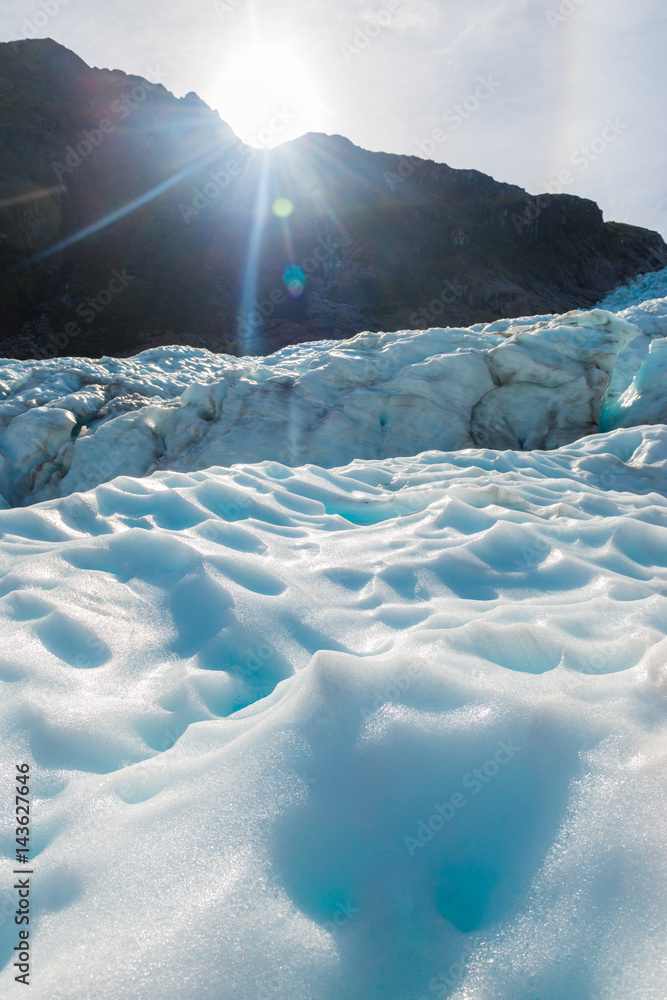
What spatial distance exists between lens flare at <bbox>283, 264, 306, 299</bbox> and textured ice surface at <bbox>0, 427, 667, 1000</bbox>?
3360 centimetres

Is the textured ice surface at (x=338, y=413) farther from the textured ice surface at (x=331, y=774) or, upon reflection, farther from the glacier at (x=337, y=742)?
the textured ice surface at (x=331, y=774)

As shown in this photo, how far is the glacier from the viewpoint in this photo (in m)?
0.95

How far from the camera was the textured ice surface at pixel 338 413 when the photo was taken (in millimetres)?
6816

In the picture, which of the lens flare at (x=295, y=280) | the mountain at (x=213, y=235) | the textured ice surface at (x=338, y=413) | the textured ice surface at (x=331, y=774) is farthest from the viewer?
the lens flare at (x=295, y=280)

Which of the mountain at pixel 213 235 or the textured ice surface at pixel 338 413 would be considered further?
the mountain at pixel 213 235

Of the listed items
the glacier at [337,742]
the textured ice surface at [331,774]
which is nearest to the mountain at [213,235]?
the glacier at [337,742]

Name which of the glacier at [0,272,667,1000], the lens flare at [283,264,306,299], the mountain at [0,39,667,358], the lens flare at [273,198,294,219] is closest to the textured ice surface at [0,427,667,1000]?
the glacier at [0,272,667,1000]

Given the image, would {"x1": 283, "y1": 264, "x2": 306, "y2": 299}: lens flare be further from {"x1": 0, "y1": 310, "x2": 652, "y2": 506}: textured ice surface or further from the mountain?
{"x1": 0, "y1": 310, "x2": 652, "y2": 506}: textured ice surface

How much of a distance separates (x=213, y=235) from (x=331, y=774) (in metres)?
37.6

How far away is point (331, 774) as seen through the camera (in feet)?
4.15

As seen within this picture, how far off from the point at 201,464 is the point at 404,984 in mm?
5941

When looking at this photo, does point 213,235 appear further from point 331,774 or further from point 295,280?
point 331,774

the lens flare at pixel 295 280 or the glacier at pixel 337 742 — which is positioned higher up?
the lens flare at pixel 295 280

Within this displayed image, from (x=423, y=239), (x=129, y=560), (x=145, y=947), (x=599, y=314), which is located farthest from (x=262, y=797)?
(x=423, y=239)
